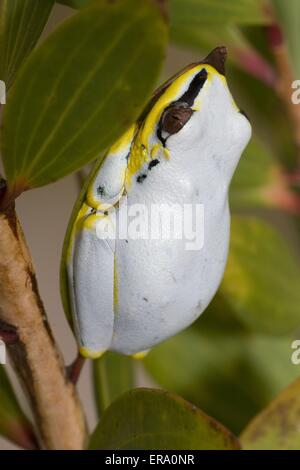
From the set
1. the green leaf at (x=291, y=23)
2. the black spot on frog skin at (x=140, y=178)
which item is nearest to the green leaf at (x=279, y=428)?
the black spot on frog skin at (x=140, y=178)

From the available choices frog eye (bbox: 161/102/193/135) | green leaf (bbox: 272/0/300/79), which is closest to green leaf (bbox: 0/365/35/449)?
frog eye (bbox: 161/102/193/135)

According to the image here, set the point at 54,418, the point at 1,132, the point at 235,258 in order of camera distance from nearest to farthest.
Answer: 1. the point at 1,132
2. the point at 54,418
3. the point at 235,258

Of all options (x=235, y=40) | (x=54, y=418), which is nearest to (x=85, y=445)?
(x=54, y=418)

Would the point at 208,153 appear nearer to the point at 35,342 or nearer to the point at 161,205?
the point at 161,205

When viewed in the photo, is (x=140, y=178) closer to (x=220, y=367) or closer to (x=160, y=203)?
(x=160, y=203)

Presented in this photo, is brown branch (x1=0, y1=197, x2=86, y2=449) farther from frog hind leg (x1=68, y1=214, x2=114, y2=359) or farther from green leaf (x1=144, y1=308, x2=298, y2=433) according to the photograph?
green leaf (x1=144, y1=308, x2=298, y2=433)

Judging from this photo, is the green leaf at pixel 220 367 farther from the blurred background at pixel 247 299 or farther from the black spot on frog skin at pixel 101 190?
the black spot on frog skin at pixel 101 190
